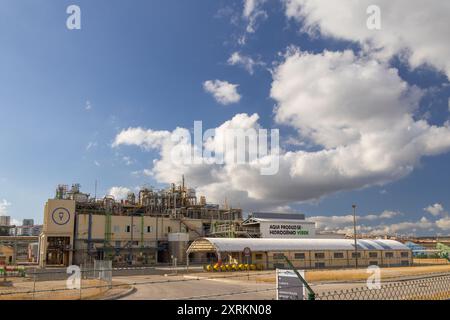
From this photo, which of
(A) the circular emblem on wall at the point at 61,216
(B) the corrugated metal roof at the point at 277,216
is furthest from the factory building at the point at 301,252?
(A) the circular emblem on wall at the point at 61,216

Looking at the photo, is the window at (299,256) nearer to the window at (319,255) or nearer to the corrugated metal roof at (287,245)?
the corrugated metal roof at (287,245)

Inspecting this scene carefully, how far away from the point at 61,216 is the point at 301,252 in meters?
37.8

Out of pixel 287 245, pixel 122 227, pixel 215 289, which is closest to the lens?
pixel 215 289

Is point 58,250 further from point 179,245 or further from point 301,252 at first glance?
point 301,252

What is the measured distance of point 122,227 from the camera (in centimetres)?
7112

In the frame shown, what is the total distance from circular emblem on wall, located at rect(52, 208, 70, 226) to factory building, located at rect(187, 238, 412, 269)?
20.4 metres

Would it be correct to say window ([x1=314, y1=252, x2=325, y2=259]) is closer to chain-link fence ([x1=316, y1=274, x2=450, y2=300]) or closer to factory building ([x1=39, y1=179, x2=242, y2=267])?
factory building ([x1=39, y1=179, x2=242, y2=267])

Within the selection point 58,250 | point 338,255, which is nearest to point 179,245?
point 58,250

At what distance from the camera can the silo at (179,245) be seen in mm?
73125

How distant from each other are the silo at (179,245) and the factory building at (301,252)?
6.44ft

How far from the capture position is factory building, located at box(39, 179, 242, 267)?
6562cm
